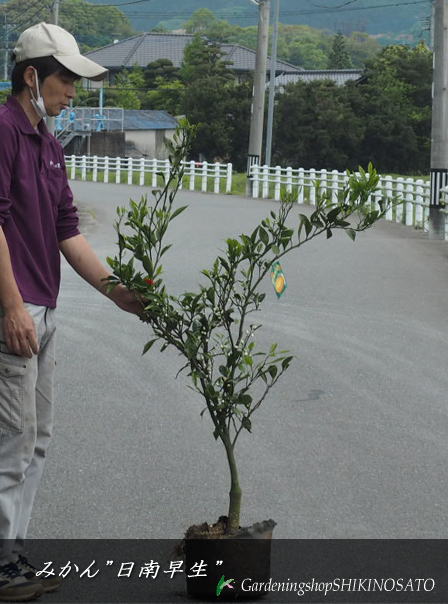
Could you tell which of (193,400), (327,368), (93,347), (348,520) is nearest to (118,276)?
(348,520)

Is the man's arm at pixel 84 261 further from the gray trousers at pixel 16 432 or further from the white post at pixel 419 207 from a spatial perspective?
the white post at pixel 419 207

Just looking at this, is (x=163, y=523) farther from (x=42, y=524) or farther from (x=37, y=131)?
(x=37, y=131)

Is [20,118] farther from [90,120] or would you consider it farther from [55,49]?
[90,120]

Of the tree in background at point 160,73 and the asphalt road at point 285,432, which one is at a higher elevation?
the tree in background at point 160,73

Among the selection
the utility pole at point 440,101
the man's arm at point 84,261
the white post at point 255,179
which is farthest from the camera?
the white post at point 255,179

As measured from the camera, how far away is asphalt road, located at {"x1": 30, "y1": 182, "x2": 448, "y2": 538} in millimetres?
6074

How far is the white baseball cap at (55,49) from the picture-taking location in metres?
4.54

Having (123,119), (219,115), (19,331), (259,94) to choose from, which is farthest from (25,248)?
(123,119)

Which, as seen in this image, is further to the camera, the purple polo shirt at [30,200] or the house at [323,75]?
the house at [323,75]

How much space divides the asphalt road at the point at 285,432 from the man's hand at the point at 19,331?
1.36m

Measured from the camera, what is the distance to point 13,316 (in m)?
4.45

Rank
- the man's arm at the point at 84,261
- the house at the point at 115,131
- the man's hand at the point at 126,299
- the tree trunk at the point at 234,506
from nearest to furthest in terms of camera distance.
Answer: the tree trunk at the point at 234,506 < the man's hand at the point at 126,299 < the man's arm at the point at 84,261 < the house at the point at 115,131

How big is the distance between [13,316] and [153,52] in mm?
134651

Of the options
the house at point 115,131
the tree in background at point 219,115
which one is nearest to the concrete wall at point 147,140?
the house at point 115,131
